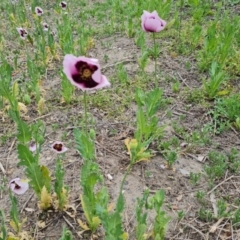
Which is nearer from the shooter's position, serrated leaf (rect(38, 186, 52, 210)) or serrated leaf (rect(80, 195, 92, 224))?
serrated leaf (rect(80, 195, 92, 224))

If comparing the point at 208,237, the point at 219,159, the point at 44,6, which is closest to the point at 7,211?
the point at 208,237

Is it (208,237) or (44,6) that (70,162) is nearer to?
(208,237)

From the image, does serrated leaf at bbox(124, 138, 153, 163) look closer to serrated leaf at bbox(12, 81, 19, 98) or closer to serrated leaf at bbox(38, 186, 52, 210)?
serrated leaf at bbox(38, 186, 52, 210)

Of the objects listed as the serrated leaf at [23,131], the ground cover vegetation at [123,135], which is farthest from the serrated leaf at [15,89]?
the serrated leaf at [23,131]

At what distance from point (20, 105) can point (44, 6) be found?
2737 millimetres

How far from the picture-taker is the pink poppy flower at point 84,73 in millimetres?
1653

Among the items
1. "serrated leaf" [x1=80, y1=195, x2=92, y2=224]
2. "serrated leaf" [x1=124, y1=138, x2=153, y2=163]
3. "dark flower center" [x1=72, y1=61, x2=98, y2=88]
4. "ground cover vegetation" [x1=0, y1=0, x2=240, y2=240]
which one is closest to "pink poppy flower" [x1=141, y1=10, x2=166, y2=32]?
"ground cover vegetation" [x1=0, y1=0, x2=240, y2=240]

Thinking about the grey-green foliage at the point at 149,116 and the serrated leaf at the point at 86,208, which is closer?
the serrated leaf at the point at 86,208

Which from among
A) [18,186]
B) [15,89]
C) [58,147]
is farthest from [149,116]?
[15,89]

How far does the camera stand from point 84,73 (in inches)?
66.4

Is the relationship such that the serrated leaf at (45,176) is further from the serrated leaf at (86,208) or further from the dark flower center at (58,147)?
the serrated leaf at (86,208)

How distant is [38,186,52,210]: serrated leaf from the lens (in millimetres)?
2135

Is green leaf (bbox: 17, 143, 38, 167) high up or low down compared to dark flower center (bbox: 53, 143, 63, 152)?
up

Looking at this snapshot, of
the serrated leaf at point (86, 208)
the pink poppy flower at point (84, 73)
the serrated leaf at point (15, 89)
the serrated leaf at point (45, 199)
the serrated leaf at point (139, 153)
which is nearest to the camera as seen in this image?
the pink poppy flower at point (84, 73)
